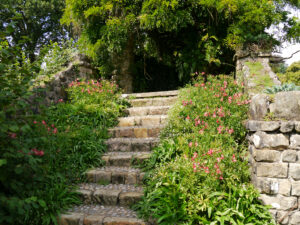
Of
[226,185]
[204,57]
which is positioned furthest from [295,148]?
[204,57]

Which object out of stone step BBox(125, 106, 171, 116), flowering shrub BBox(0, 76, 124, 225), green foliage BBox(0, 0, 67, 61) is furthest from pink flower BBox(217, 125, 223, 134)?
green foliage BBox(0, 0, 67, 61)

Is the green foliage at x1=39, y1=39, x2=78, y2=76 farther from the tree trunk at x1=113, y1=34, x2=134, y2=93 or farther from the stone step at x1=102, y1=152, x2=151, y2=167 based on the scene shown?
the stone step at x1=102, y1=152, x2=151, y2=167

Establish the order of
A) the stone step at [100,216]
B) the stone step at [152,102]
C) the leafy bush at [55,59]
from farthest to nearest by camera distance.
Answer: the leafy bush at [55,59]
the stone step at [152,102]
the stone step at [100,216]

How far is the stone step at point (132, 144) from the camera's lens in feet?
13.2

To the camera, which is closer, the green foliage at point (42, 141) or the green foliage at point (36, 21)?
the green foliage at point (42, 141)

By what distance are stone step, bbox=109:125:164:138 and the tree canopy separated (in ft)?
9.57

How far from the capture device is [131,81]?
7711mm

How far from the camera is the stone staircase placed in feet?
9.02

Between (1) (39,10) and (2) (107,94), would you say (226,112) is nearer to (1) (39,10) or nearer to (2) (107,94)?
(2) (107,94)

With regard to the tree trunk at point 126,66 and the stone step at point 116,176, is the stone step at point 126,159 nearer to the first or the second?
the stone step at point 116,176

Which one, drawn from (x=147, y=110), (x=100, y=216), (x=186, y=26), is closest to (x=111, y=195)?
(x=100, y=216)

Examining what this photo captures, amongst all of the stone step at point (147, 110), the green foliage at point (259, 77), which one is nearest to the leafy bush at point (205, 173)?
the green foliage at point (259, 77)

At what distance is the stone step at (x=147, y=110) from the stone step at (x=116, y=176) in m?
1.94

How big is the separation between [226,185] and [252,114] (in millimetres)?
997
